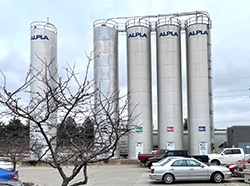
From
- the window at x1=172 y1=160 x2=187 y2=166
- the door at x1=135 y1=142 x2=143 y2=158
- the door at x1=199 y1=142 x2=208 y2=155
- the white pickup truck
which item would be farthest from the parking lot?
the door at x1=199 y1=142 x2=208 y2=155

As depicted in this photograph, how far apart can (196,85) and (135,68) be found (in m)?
7.50

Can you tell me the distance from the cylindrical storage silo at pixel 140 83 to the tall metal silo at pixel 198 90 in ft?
16.0

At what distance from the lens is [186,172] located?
58.7 feet

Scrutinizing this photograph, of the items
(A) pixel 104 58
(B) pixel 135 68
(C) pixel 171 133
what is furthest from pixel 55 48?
(C) pixel 171 133

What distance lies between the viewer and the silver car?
58.5 feet

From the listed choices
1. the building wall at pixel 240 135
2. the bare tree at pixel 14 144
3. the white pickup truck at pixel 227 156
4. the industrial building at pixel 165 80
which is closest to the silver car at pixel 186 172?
the bare tree at pixel 14 144

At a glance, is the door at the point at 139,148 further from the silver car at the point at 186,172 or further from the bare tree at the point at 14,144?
the bare tree at the point at 14,144

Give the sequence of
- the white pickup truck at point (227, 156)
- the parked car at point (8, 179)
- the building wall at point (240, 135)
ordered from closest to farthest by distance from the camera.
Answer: the parked car at point (8, 179) < the white pickup truck at point (227, 156) < the building wall at point (240, 135)

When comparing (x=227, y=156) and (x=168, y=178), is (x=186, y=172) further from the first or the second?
(x=227, y=156)

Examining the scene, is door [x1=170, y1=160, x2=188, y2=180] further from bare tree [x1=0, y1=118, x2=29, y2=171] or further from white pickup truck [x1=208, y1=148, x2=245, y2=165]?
white pickup truck [x1=208, y1=148, x2=245, y2=165]

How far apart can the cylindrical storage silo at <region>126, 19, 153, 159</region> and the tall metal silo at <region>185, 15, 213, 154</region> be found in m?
4.88

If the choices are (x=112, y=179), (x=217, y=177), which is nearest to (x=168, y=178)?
(x=217, y=177)

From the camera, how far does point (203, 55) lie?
3988 centimetres

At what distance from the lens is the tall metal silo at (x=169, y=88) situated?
3906cm
